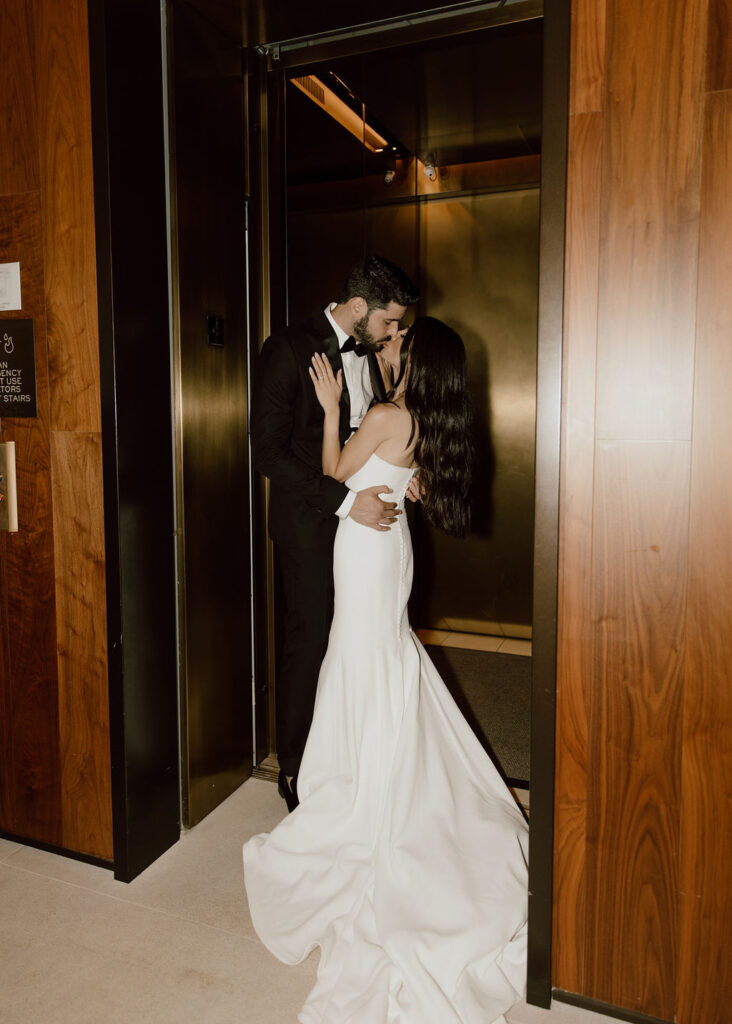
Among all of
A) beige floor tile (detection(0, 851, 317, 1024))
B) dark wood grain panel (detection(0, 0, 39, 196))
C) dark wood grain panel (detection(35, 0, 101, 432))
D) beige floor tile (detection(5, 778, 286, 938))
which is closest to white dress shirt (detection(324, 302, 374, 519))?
dark wood grain panel (detection(35, 0, 101, 432))

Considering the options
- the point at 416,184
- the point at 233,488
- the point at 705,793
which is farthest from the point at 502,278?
the point at 705,793

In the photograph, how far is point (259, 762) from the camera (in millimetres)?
3107

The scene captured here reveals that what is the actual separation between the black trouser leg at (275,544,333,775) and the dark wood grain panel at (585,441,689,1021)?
1.15 metres

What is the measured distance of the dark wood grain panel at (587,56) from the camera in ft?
5.29

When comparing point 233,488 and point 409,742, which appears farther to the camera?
point 233,488

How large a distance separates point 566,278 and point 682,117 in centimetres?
38

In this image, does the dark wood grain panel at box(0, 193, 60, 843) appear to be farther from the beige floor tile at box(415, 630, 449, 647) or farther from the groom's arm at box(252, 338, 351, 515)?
the beige floor tile at box(415, 630, 449, 647)

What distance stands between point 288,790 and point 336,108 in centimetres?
272

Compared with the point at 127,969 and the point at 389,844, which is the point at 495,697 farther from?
the point at 127,969

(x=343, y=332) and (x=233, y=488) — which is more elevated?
(x=343, y=332)

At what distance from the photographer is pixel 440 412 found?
2283mm

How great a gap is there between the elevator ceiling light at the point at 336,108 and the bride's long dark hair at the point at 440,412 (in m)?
1.31

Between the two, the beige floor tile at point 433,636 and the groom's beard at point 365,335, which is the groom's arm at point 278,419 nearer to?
the groom's beard at point 365,335

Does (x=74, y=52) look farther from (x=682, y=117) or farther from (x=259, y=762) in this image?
(x=259, y=762)
